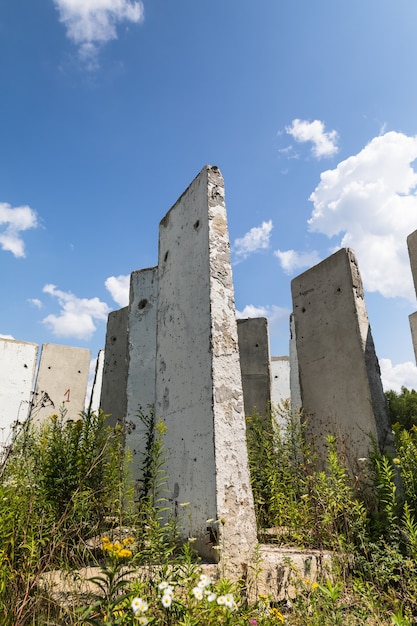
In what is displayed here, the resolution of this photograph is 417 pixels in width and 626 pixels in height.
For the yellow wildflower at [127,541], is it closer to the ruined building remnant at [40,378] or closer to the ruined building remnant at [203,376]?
the ruined building remnant at [203,376]

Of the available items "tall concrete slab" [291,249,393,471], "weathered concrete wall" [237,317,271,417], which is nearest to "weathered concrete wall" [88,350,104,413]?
"weathered concrete wall" [237,317,271,417]

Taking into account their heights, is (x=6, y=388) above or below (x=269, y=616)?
above

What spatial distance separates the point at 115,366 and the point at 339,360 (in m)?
3.70

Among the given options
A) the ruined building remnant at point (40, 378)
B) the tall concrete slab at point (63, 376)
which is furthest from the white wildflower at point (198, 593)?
the tall concrete slab at point (63, 376)

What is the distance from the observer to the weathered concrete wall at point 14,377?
8.88m

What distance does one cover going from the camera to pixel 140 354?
6.02 meters

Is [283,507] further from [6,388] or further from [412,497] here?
[6,388]

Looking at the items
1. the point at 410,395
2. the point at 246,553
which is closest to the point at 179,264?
the point at 246,553

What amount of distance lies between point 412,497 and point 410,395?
538 inches

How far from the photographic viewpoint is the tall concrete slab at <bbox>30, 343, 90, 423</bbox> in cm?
992

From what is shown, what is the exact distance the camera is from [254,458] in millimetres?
4602

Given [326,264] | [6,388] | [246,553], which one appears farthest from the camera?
[6,388]

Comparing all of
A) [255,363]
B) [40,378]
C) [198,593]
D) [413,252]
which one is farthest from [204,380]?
[40,378]

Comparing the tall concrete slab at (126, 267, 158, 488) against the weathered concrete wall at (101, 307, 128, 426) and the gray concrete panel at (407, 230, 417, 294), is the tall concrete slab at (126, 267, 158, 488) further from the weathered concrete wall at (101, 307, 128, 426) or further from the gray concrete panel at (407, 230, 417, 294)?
the gray concrete panel at (407, 230, 417, 294)
